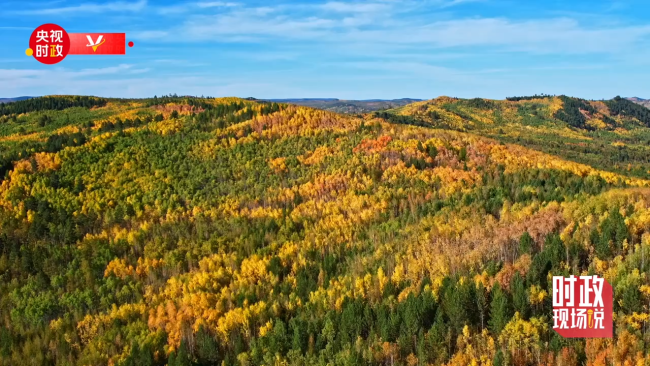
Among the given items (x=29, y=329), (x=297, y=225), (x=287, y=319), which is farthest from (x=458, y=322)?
(x=29, y=329)

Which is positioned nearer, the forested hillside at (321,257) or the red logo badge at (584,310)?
the red logo badge at (584,310)

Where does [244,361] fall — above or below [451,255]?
below

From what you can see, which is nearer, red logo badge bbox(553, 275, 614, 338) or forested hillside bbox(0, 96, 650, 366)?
red logo badge bbox(553, 275, 614, 338)

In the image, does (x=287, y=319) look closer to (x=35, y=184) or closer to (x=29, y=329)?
(x=29, y=329)
